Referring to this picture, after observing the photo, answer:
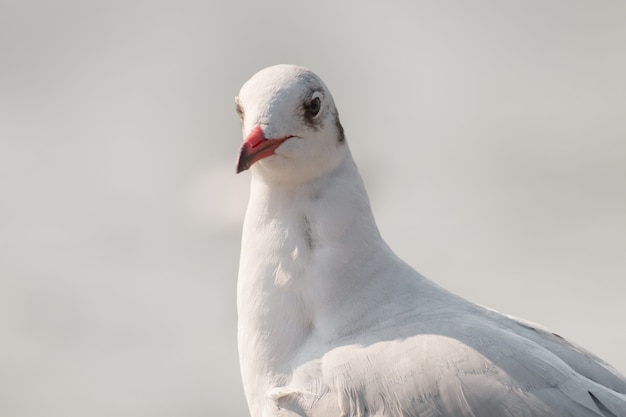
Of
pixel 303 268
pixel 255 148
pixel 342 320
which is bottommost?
pixel 342 320

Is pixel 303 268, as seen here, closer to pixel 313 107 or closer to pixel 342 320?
pixel 342 320

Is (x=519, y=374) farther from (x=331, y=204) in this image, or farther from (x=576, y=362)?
(x=331, y=204)

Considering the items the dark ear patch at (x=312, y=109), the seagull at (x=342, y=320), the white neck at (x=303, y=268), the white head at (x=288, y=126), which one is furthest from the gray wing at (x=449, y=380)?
the dark ear patch at (x=312, y=109)

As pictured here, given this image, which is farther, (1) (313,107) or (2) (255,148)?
(1) (313,107)

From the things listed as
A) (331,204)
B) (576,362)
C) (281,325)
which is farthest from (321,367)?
(576,362)

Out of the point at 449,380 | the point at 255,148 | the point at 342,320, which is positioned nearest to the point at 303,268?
the point at 342,320

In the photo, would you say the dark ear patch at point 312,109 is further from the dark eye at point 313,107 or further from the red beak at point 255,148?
the red beak at point 255,148

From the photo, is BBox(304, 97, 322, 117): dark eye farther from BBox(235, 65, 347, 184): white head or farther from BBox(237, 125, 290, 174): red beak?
BBox(237, 125, 290, 174): red beak

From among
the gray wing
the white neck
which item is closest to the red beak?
the white neck
